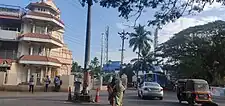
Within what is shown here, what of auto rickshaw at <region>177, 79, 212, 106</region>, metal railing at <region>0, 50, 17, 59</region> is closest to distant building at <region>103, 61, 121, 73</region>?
metal railing at <region>0, 50, 17, 59</region>

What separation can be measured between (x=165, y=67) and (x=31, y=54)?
104ft

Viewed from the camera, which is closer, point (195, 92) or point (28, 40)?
point (195, 92)

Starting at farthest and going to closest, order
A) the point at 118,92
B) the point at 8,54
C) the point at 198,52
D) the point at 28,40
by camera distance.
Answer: the point at 198,52, the point at 8,54, the point at 28,40, the point at 118,92

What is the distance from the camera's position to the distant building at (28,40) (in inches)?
1639

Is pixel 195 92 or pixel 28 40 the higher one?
pixel 28 40

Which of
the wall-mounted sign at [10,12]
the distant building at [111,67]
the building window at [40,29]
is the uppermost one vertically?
the wall-mounted sign at [10,12]

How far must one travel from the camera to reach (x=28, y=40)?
41281mm

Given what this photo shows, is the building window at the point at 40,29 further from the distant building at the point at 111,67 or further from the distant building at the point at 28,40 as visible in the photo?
the distant building at the point at 111,67

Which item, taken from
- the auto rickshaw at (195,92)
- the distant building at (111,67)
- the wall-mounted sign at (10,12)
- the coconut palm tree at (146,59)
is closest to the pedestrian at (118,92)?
the auto rickshaw at (195,92)

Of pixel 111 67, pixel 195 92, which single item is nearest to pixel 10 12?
pixel 195 92

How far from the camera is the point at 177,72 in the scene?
63000 millimetres

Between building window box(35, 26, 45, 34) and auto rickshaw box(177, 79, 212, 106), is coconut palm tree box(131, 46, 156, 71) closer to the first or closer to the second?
building window box(35, 26, 45, 34)

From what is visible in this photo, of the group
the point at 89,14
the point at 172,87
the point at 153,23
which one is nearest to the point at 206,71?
the point at 172,87

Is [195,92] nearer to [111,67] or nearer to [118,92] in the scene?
[118,92]
